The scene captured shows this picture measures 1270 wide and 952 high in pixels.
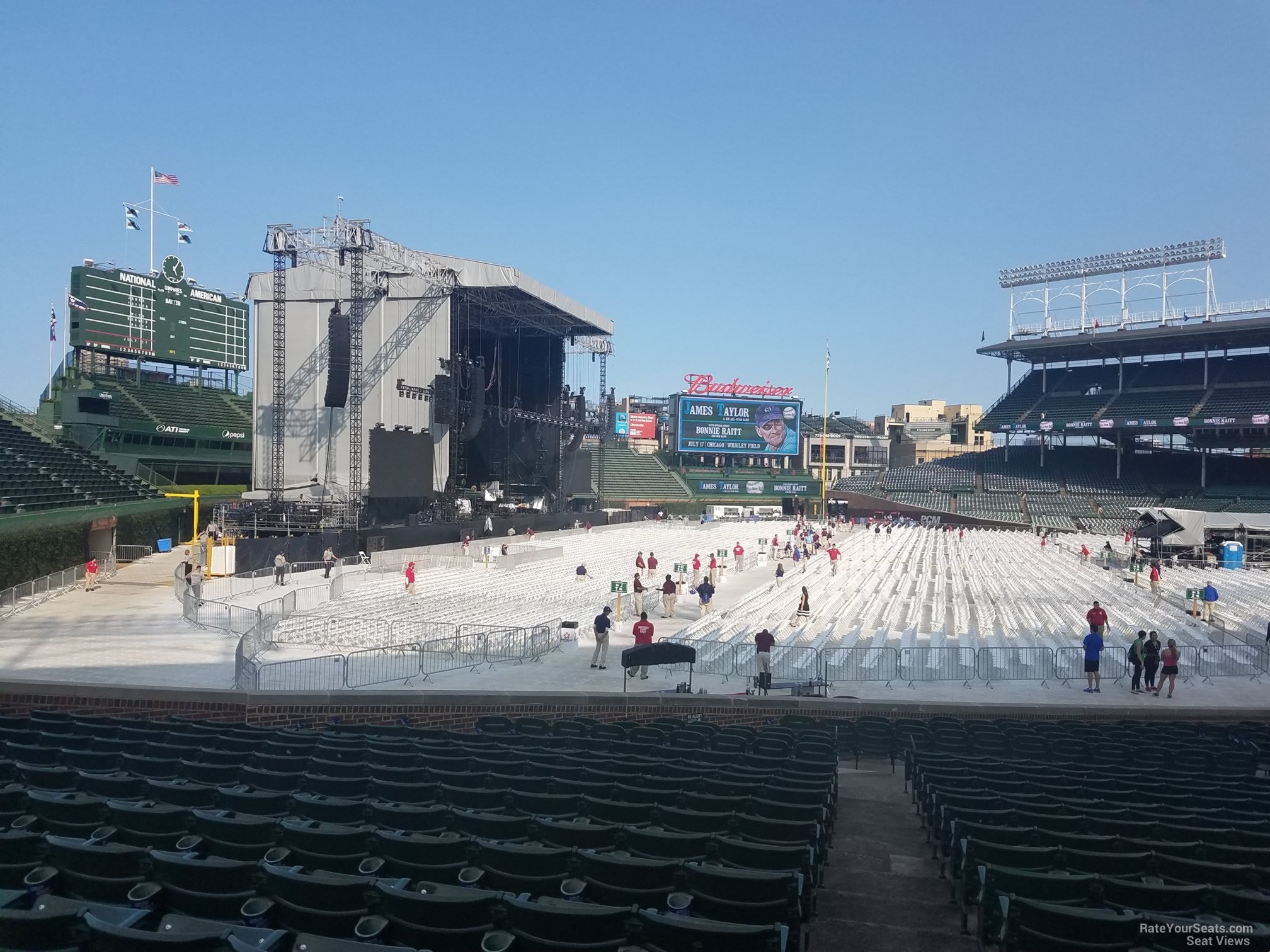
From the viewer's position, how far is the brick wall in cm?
1296

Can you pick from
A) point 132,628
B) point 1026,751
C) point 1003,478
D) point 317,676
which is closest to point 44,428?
point 132,628

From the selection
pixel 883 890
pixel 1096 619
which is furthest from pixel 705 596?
pixel 883 890

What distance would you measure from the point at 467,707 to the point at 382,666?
134 inches

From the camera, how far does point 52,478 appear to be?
102 ft

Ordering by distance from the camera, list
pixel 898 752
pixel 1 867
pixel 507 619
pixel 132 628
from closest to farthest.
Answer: pixel 1 867 → pixel 898 752 → pixel 132 628 → pixel 507 619

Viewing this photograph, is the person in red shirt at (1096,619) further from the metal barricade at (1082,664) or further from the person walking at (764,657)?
the person walking at (764,657)

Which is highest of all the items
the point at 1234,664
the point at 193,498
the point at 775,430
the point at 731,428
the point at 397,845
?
the point at 731,428

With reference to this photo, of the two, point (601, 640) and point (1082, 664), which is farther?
point (1082, 664)

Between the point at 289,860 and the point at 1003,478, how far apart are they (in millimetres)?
83632

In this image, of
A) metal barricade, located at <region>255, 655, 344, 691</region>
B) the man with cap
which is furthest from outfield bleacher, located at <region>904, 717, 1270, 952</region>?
the man with cap

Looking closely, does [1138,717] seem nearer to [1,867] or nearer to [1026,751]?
[1026,751]

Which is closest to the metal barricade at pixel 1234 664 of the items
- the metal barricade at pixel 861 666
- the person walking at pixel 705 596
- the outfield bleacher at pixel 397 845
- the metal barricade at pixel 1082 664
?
the metal barricade at pixel 1082 664

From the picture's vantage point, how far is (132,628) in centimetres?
2017

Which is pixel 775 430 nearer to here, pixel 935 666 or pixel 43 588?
pixel 43 588
